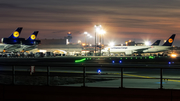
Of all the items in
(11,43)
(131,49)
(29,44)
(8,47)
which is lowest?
(131,49)

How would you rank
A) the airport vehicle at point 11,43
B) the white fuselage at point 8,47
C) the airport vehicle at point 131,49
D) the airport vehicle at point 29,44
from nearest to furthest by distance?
the white fuselage at point 8,47
the airport vehicle at point 11,43
the airport vehicle at point 131,49
the airport vehicle at point 29,44

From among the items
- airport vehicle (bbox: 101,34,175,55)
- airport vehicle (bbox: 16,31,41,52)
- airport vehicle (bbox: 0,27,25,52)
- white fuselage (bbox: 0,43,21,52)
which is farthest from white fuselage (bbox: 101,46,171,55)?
airport vehicle (bbox: 0,27,25,52)

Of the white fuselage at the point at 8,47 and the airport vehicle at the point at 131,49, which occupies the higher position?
the white fuselage at the point at 8,47

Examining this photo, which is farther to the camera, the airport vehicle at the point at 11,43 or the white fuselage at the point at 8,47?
the airport vehicle at the point at 11,43

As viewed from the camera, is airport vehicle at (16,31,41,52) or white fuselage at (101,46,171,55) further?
airport vehicle at (16,31,41,52)

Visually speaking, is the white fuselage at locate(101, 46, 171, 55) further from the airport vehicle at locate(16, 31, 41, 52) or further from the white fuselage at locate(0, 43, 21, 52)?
the white fuselage at locate(0, 43, 21, 52)

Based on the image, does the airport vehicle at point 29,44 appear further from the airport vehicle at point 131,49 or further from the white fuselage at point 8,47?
the airport vehicle at point 131,49

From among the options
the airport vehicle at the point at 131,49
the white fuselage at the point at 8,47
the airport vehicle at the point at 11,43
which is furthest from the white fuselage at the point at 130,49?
the airport vehicle at the point at 11,43

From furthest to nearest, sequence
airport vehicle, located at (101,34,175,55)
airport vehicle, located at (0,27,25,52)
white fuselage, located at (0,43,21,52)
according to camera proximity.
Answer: airport vehicle, located at (101,34,175,55) < airport vehicle, located at (0,27,25,52) < white fuselage, located at (0,43,21,52)

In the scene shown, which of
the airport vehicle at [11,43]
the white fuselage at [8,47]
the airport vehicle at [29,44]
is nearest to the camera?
the white fuselage at [8,47]

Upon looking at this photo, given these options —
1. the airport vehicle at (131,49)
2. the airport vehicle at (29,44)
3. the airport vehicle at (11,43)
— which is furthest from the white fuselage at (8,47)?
the airport vehicle at (131,49)

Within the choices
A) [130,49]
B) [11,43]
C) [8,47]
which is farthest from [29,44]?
[130,49]

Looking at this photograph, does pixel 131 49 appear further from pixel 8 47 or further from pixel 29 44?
pixel 8 47

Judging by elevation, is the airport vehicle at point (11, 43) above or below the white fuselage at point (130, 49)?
above
